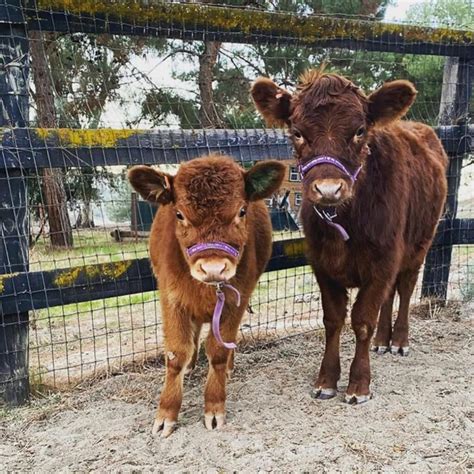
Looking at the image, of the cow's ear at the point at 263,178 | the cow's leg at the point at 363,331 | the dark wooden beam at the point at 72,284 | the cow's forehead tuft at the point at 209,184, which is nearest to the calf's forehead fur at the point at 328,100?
the cow's ear at the point at 263,178

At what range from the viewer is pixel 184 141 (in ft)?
13.9

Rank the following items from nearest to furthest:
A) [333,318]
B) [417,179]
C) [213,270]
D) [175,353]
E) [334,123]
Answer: [213,270]
[334,123]
[175,353]
[333,318]
[417,179]

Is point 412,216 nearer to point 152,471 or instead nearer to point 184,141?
point 184,141

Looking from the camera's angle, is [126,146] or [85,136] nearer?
[85,136]

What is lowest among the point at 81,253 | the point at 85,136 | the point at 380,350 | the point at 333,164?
the point at 81,253

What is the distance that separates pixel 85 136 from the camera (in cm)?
382

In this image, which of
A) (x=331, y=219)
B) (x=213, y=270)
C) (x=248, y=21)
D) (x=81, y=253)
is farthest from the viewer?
(x=81, y=253)

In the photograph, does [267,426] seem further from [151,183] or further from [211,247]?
[151,183]

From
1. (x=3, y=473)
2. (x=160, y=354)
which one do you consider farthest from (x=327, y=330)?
(x=3, y=473)

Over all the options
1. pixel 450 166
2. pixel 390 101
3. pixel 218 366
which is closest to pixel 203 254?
pixel 218 366

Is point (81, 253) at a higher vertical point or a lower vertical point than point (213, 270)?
lower

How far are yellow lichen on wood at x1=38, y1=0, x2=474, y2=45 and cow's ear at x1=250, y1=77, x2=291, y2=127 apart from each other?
625 mm

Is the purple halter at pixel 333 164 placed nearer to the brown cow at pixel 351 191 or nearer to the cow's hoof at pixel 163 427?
the brown cow at pixel 351 191

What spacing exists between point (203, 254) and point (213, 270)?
14 cm
